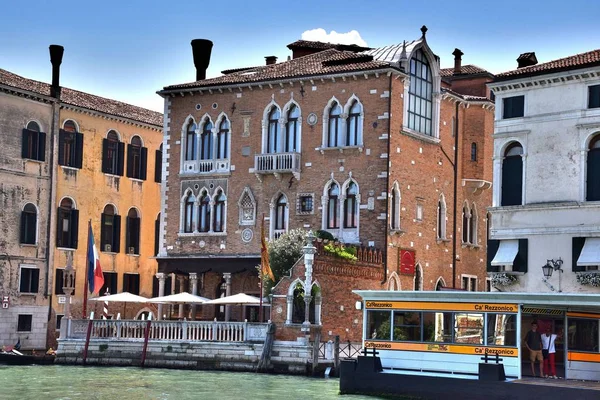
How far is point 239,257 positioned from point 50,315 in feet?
24.1

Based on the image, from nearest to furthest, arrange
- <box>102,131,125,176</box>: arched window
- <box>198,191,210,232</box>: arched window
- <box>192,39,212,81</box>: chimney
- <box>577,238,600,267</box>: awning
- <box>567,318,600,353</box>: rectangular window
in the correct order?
<box>567,318,600,353</box>: rectangular window
<box>577,238,600,267</box>: awning
<box>198,191,210,232</box>: arched window
<box>192,39,212,81</box>: chimney
<box>102,131,125,176</box>: arched window

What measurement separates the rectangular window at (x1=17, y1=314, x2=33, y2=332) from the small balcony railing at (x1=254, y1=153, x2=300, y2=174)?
9.15 m

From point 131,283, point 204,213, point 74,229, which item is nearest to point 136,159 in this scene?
point 74,229

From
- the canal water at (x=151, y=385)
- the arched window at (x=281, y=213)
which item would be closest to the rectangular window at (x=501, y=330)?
the canal water at (x=151, y=385)

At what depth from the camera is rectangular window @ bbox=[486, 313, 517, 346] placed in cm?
2338

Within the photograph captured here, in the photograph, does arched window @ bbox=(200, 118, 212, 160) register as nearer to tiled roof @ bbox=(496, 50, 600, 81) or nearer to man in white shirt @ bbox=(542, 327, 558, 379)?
tiled roof @ bbox=(496, 50, 600, 81)

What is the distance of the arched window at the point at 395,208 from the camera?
1439 inches

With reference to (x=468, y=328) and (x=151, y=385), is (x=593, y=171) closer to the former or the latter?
(x=468, y=328)


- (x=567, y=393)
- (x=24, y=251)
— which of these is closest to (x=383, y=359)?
(x=567, y=393)

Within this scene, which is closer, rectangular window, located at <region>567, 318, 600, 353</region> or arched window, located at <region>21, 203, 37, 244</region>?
rectangular window, located at <region>567, 318, 600, 353</region>

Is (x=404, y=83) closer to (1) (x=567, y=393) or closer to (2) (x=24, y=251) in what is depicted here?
(2) (x=24, y=251)

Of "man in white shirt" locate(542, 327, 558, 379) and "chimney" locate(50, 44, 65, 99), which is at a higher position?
"chimney" locate(50, 44, 65, 99)

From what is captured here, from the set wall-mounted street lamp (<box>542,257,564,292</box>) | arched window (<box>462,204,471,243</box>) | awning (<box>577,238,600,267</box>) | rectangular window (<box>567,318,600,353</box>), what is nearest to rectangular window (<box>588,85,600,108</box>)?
awning (<box>577,238,600,267</box>)

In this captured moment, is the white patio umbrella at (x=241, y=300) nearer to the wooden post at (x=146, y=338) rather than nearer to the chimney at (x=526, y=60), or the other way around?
the wooden post at (x=146, y=338)
